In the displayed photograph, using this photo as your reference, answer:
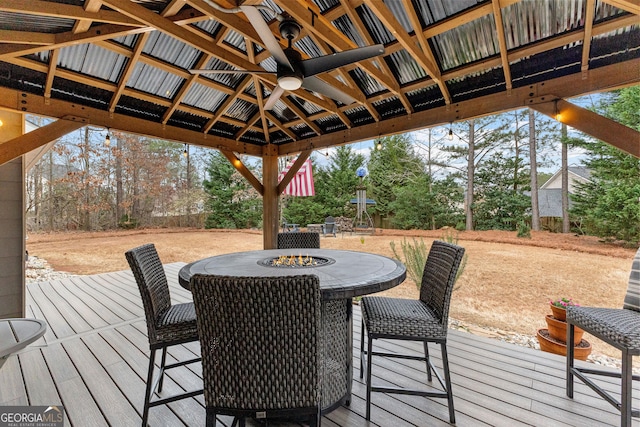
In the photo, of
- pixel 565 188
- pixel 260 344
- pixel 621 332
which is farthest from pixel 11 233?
pixel 565 188

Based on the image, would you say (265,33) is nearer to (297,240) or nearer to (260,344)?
(260,344)

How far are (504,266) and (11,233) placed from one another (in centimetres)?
741

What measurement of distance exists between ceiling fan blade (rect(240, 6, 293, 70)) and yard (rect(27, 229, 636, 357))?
376 cm

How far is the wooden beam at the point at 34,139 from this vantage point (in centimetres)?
280

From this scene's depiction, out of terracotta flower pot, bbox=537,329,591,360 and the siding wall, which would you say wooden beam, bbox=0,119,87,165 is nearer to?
the siding wall

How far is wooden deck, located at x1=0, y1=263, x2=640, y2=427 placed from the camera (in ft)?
5.61

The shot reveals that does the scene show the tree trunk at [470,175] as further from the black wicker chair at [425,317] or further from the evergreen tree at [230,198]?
the evergreen tree at [230,198]

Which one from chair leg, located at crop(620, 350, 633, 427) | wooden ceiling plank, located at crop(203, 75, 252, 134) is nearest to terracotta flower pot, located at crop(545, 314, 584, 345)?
chair leg, located at crop(620, 350, 633, 427)

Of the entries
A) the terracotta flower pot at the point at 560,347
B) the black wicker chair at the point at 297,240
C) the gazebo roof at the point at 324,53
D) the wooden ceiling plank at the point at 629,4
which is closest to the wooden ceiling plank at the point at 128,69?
the gazebo roof at the point at 324,53

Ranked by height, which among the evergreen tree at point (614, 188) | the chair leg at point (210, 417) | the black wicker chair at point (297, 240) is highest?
the evergreen tree at point (614, 188)

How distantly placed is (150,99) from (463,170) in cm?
833

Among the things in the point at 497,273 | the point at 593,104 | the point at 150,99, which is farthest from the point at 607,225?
the point at 150,99

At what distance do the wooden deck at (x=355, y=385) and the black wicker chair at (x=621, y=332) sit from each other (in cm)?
23

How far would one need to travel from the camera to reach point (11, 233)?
3.05 m
